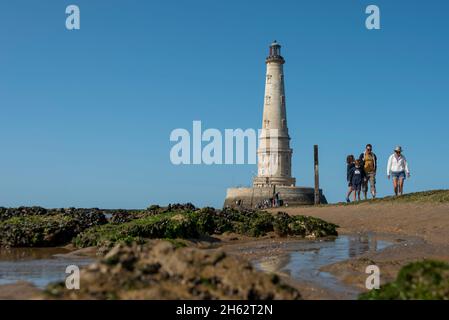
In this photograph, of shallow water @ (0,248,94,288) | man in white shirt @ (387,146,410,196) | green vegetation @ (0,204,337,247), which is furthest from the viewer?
man in white shirt @ (387,146,410,196)

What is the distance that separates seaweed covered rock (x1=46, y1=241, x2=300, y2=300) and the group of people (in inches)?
596

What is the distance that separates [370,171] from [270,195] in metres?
28.8

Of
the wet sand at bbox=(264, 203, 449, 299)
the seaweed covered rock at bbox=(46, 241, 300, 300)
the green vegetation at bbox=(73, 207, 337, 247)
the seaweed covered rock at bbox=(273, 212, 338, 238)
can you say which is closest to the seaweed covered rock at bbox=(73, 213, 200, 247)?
the green vegetation at bbox=(73, 207, 337, 247)

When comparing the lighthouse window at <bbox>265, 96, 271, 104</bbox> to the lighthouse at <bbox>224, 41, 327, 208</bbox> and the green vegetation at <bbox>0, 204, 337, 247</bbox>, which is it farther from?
the green vegetation at <bbox>0, 204, 337, 247</bbox>

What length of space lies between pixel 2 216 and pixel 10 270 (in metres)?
10.5

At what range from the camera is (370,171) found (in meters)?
20.5

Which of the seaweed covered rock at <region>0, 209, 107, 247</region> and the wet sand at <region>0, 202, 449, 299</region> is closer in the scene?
the wet sand at <region>0, 202, 449, 299</region>

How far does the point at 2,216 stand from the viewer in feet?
55.0

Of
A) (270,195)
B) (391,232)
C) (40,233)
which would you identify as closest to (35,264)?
(40,233)

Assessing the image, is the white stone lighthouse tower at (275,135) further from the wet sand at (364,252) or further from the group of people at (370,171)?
the wet sand at (364,252)

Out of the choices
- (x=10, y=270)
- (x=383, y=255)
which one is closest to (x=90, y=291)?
(x=10, y=270)

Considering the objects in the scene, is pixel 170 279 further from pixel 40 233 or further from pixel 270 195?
pixel 270 195

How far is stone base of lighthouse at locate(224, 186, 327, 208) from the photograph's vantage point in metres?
48.6
